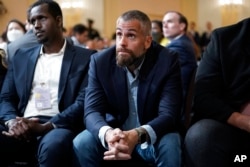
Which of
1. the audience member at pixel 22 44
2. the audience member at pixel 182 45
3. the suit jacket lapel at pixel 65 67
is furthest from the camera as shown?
the audience member at pixel 182 45

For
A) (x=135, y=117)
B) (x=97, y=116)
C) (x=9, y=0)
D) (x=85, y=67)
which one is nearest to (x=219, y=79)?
(x=135, y=117)

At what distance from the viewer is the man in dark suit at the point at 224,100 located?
1378 millimetres

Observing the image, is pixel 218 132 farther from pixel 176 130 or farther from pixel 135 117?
pixel 135 117

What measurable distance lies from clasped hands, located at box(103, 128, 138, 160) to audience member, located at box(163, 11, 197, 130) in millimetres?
522

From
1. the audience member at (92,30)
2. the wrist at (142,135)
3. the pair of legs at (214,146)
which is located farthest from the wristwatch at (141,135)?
the audience member at (92,30)

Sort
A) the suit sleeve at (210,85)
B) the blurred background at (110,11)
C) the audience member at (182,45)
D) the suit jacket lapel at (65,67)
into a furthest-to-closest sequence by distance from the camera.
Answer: the blurred background at (110,11)
the audience member at (182,45)
the suit jacket lapel at (65,67)
the suit sleeve at (210,85)

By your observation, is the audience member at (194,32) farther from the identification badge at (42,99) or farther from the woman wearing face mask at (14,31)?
the identification badge at (42,99)

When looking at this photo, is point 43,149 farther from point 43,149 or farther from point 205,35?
point 205,35

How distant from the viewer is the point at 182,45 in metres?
3.07

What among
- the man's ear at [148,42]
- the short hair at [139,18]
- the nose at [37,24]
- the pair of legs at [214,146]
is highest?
the short hair at [139,18]

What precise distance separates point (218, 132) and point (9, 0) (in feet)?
21.1

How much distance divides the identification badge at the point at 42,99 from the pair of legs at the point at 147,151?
1.36 feet

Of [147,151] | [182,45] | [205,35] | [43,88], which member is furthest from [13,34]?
[205,35]

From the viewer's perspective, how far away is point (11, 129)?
1.66m
